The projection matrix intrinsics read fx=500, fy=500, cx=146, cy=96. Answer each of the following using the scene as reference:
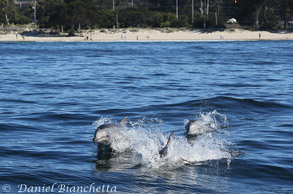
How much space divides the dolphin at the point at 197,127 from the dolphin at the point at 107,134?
2435 millimetres

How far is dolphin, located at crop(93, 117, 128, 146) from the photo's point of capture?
1000cm

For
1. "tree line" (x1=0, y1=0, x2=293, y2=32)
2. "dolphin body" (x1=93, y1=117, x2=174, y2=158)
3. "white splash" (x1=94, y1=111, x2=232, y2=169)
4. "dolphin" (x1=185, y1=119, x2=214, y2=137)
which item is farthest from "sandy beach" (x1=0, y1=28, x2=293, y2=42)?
"dolphin body" (x1=93, y1=117, x2=174, y2=158)

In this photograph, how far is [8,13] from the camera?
136 metres

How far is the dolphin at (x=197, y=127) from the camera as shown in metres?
12.6

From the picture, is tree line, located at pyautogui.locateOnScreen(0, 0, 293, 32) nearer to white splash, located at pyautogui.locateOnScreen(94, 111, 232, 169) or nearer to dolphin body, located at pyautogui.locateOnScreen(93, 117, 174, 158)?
white splash, located at pyautogui.locateOnScreen(94, 111, 232, 169)

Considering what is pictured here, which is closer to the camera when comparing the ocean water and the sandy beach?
the ocean water

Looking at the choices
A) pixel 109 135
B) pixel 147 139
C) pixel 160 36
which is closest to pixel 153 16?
pixel 160 36

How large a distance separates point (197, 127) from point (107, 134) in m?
3.36

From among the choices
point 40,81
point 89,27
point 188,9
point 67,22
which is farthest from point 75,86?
point 188,9

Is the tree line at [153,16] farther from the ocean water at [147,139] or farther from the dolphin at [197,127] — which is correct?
the dolphin at [197,127]

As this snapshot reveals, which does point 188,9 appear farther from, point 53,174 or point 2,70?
point 53,174

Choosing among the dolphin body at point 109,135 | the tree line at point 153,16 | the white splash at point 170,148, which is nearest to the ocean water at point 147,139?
the white splash at point 170,148

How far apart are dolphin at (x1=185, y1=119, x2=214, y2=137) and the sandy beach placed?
8454 centimetres

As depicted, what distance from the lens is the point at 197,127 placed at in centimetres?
1281
